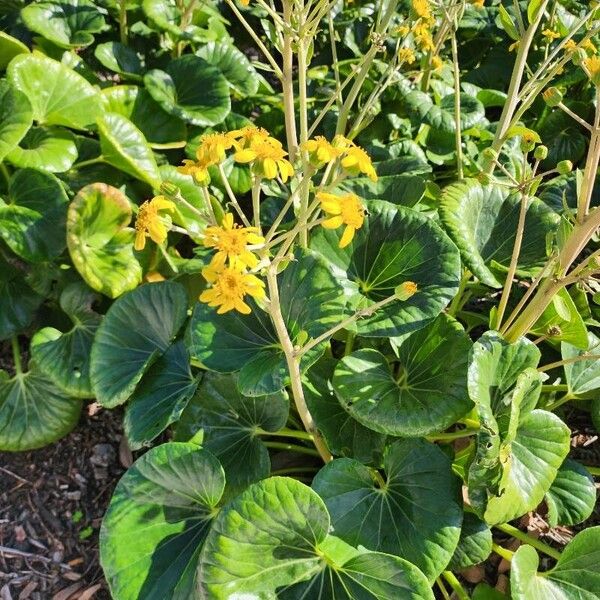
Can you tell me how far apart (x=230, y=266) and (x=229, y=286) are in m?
0.04

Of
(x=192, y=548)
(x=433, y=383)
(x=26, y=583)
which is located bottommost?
(x=26, y=583)

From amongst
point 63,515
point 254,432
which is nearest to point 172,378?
point 254,432

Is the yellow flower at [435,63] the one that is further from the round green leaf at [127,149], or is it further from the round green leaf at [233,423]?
the round green leaf at [233,423]

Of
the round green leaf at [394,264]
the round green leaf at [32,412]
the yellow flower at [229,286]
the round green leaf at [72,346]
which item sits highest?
the yellow flower at [229,286]

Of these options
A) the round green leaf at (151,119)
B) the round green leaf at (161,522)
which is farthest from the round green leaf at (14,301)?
the round green leaf at (161,522)

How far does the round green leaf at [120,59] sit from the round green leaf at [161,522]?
1.62 m

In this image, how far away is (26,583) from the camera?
1877 mm

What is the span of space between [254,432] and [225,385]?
0.15m

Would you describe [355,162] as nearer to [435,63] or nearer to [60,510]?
[60,510]

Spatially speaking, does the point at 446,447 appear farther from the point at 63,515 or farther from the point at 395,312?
the point at 63,515

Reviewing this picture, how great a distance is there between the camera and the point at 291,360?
1398mm

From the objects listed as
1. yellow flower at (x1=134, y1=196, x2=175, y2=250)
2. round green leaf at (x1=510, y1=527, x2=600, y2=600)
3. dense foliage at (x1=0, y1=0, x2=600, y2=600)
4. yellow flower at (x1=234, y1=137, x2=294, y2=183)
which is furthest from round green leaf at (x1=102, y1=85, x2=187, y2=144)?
round green leaf at (x1=510, y1=527, x2=600, y2=600)

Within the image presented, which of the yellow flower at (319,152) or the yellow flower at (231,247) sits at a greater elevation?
the yellow flower at (319,152)

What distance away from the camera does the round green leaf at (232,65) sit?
8.91 ft
